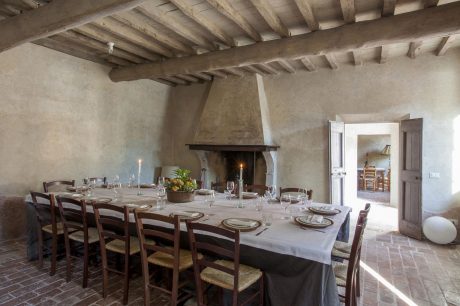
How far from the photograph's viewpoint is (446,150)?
15.8 ft

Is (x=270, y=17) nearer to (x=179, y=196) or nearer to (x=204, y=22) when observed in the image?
(x=204, y=22)

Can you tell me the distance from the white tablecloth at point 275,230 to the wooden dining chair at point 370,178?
891cm

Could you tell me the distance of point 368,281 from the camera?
3.21m

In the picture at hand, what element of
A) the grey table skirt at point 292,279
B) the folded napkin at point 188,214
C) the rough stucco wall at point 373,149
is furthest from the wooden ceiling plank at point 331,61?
the rough stucco wall at point 373,149

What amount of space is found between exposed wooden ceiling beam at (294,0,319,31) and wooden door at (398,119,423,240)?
2608 mm

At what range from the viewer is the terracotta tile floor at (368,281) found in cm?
276

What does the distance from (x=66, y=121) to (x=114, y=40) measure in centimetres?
184

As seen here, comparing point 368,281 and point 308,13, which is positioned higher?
point 308,13

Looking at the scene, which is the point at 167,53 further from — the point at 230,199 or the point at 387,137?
the point at 387,137

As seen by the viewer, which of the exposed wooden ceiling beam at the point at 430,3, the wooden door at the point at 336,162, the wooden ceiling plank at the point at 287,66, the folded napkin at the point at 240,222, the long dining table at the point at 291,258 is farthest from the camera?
the wooden door at the point at 336,162

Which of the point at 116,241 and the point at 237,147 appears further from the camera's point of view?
the point at 237,147

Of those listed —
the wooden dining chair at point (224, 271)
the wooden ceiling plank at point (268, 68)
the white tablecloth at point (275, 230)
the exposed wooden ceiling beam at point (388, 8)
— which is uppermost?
the wooden ceiling plank at point (268, 68)

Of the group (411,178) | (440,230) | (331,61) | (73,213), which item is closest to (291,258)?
(73,213)

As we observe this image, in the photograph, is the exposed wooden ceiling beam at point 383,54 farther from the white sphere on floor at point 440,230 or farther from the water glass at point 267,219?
the water glass at point 267,219
